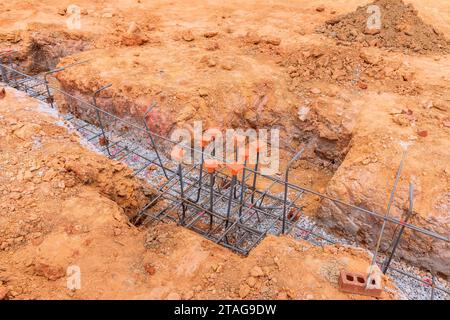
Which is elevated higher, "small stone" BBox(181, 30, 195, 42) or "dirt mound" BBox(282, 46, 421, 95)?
"small stone" BBox(181, 30, 195, 42)

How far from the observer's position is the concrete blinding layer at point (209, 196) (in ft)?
18.8

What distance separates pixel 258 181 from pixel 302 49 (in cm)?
370

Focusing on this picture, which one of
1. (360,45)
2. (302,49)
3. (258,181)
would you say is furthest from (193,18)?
(258,181)

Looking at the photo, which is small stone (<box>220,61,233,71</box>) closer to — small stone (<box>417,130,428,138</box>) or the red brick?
small stone (<box>417,130,428,138</box>)

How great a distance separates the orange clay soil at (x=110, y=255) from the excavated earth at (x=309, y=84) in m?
0.43

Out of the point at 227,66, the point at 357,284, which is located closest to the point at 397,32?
A: the point at 227,66

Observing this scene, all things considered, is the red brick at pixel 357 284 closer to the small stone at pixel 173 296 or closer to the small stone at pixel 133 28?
the small stone at pixel 173 296

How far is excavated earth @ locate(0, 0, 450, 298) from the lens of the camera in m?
6.32

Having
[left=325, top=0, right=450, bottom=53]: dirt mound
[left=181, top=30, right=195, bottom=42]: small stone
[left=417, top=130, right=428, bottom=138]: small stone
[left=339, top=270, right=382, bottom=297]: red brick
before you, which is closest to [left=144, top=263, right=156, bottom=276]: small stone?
[left=339, top=270, right=382, bottom=297]: red brick

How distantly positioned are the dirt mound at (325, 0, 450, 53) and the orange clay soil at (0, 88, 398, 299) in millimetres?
6986

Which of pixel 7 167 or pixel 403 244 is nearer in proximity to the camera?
pixel 7 167

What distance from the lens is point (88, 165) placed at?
5793mm

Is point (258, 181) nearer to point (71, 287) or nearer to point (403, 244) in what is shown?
point (403, 244)

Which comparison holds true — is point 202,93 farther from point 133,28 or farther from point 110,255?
point 110,255
